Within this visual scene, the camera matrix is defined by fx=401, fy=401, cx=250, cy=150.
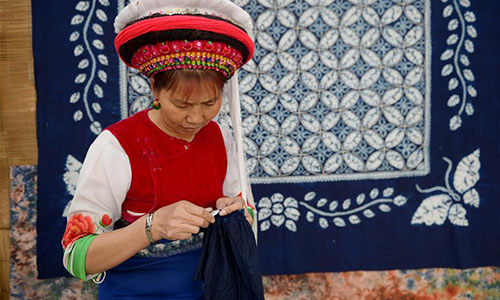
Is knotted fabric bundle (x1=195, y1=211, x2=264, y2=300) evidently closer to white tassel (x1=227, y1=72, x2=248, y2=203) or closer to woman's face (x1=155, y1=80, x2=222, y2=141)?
white tassel (x1=227, y1=72, x2=248, y2=203)

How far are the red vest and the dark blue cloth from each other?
0.15 m

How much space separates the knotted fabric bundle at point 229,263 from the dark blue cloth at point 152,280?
10cm

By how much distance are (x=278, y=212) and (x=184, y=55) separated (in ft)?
4.49

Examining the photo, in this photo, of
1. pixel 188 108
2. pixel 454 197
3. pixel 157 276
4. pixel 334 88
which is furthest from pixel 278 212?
pixel 188 108

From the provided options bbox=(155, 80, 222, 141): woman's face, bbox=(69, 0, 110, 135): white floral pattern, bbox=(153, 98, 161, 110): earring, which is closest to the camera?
bbox=(155, 80, 222, 141): woman's face

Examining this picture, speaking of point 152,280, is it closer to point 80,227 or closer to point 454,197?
point 80,227

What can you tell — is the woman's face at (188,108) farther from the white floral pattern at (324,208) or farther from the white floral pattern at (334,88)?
the white floral pattern at (324,208)

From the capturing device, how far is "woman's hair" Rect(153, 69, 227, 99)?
44.3 inches

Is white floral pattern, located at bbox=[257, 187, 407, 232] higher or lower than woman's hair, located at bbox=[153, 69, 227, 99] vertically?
lower

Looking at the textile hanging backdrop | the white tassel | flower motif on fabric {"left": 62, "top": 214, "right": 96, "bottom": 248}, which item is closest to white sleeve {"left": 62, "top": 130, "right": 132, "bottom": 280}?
flower motif on fabric {"left": 62, "top": 214, "right": 96, "bottom": 248}

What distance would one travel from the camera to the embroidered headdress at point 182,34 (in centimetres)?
107

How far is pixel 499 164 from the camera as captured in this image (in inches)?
91.4

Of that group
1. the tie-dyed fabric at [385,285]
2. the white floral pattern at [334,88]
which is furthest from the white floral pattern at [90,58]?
the tie-dyed fabric at [385,285]

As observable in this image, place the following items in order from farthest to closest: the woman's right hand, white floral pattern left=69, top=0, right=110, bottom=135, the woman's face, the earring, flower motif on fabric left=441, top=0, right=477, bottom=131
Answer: flower motif on fabric left=441, top=0, right=477, bottom=131 → white floral pattern left=69, top=0, right=110, bottom=135 → the earring → the woman's face → the woman's right hand
